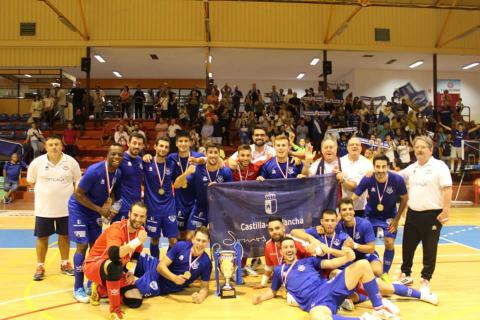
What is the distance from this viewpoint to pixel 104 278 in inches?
212

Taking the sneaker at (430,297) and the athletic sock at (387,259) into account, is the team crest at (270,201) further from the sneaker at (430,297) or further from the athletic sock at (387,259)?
the sneaker at (430,297)

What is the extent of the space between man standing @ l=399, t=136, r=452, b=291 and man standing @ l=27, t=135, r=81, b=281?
5.11 meters

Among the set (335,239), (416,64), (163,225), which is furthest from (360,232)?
(416,64)

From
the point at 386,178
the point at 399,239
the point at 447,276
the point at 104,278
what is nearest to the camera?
the point at 104,278

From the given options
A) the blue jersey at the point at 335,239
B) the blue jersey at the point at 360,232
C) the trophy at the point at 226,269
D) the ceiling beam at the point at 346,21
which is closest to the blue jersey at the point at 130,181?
the trophy at the point at 226,269

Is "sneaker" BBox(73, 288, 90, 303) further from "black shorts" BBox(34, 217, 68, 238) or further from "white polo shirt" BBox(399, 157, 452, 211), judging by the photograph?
"white polo shirt" BBox(399, 157, 452, 211)

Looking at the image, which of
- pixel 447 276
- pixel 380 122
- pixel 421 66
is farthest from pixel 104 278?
pixel 421 66

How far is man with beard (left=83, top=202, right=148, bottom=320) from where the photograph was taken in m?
5.26

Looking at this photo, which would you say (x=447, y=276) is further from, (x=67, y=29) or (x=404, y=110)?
(x=67, y=29)

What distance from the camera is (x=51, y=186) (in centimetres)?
686

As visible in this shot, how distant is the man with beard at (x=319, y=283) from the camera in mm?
5008

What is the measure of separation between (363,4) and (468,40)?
26.5 feet

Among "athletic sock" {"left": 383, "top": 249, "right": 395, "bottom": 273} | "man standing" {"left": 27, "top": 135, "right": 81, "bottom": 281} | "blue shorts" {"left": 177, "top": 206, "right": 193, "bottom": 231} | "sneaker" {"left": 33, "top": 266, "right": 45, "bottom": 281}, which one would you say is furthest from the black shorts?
"athletic sock" {"left": 383, "top": 249, "right": 395, "bottom": 273}

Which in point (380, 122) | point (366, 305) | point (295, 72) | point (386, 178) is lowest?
point (366, 305)
